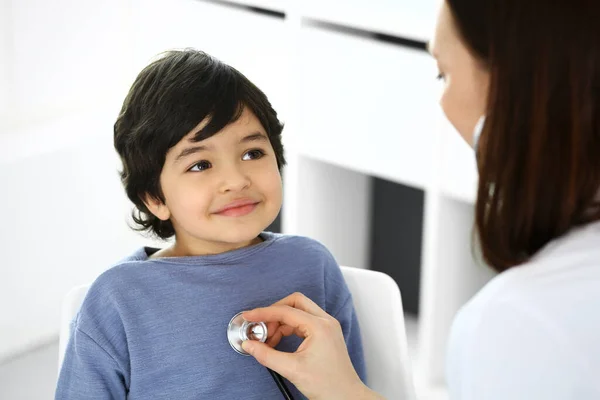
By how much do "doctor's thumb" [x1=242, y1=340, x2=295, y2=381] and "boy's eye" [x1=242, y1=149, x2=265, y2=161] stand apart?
0.27 m

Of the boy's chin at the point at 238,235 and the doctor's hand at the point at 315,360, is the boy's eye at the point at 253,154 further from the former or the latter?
→ the doctor's hand at the point at 315,360

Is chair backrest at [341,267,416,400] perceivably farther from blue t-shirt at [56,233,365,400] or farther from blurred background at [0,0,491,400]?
blurred background at [0,0,491,400]

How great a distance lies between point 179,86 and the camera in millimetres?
1338

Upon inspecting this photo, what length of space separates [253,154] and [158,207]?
0.16 m

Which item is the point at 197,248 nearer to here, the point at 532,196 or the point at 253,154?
the point at 253,154

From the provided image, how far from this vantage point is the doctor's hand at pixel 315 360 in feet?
3.92

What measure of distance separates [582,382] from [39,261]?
1.83 metres

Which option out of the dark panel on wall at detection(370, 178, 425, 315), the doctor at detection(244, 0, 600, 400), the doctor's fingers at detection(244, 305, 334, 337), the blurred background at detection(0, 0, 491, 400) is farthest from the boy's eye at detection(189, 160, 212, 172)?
the dark panel on wall at detection(370, 178, 425, 315)

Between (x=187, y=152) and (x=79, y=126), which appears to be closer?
(x=187, y=152)

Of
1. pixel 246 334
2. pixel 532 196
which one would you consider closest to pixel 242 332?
pixel 246 334

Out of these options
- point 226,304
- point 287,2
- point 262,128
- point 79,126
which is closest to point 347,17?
point 287,2

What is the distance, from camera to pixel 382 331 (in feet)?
4.76

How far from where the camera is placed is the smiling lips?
1.34m

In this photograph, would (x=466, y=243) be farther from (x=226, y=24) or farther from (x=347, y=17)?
(x=226, y=24)
